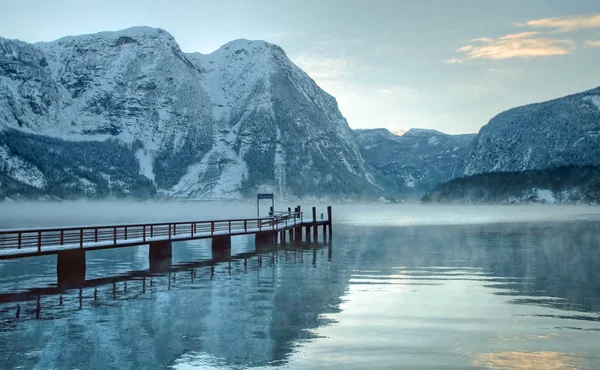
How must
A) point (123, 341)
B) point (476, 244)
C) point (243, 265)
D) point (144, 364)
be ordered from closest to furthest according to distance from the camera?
point (144, 364)
point (123, 341)
point (243, 265)
point (476, 244)

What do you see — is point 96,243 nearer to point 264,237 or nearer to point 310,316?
point 310,316

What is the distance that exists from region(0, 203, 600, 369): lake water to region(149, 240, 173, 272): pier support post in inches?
38.3

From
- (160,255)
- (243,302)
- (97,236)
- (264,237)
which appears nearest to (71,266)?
(160,255)

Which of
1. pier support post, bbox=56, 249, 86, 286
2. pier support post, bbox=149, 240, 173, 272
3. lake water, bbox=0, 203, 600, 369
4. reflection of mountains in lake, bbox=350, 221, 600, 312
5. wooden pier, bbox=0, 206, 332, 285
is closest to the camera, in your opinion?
lake water, bbox=0, 203, 600, 369

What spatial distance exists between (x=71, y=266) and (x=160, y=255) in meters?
9.62

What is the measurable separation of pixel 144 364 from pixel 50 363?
2937 millimetres

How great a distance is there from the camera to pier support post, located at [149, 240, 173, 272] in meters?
49.6

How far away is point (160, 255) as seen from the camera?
50.8 meters

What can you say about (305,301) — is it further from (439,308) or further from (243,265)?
(243,265)

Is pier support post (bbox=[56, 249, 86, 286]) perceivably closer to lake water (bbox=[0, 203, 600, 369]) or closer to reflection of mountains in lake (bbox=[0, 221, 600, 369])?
lake water (bbox=[0, 203, 600, 369])

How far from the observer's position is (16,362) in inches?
794

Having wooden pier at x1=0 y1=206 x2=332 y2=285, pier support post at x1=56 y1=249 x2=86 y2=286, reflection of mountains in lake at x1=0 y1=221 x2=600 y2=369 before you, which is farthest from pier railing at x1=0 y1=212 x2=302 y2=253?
reflection of mountains in lake at x1=0 y1=221 x2=600 y2=369

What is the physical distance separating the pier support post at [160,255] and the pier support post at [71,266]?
749cm

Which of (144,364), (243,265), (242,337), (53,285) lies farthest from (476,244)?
(144,364)
